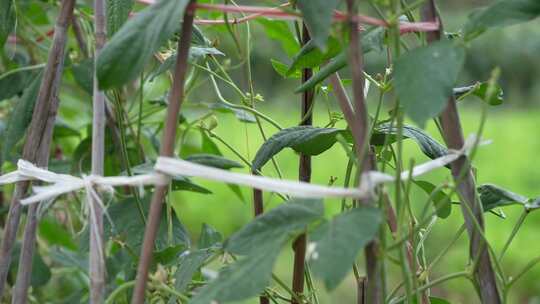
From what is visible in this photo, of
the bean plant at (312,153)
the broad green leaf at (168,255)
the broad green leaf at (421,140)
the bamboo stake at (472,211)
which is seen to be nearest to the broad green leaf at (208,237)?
the bean plant at (312,153)

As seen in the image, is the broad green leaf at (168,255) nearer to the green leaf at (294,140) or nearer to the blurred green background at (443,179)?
the green leaf at (294,140)

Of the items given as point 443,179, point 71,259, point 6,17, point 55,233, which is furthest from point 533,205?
point 443,179

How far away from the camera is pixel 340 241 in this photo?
0.41 meters

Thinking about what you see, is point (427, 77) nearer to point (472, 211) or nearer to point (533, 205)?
point (472, 211)

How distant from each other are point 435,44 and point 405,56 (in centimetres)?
2

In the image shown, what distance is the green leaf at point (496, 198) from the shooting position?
64cm

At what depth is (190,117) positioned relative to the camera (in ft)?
4.75

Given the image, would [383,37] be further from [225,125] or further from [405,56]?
[225,125]

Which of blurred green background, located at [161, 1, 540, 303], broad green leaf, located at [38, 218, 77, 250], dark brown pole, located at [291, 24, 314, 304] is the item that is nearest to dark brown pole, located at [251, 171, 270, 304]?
dark brown pole, located at [291, 24, 314, 304]

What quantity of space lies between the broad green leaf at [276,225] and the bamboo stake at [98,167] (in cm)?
10

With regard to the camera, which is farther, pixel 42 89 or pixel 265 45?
pixel 265 45

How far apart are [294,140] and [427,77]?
23 centimetres

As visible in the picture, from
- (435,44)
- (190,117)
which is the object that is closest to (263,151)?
(435,44)

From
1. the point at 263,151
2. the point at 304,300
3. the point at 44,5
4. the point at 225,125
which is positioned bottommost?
→ the point at 225,125
